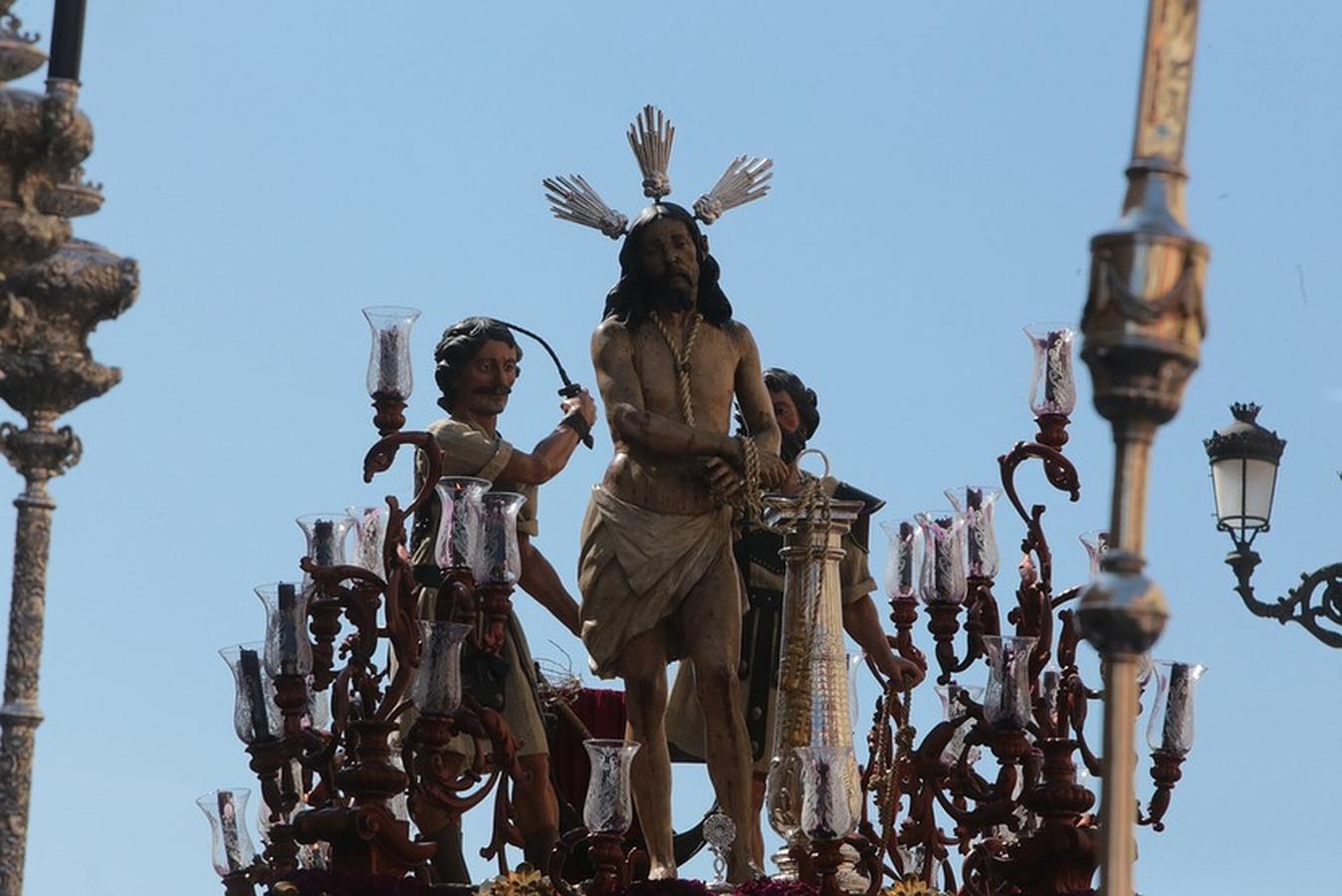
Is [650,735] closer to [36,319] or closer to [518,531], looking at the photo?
[518,531]

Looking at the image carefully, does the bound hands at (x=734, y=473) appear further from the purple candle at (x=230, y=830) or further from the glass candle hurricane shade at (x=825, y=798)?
the purple candle at (x=230, y=830)

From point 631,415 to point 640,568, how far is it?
2.04ft

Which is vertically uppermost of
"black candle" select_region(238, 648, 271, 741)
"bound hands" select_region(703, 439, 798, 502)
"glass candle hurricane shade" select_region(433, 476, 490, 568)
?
"bound hands" select_region(703, 439, 798, 502)

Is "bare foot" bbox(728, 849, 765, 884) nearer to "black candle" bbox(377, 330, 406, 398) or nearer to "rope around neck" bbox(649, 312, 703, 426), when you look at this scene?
"rope around neck" bbox(649, 312, 703, 426)

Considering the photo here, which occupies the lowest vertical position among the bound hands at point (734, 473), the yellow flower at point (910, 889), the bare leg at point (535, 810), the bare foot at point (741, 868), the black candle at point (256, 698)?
the yellow flower at point (910, 889)

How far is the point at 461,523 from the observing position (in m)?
16.0

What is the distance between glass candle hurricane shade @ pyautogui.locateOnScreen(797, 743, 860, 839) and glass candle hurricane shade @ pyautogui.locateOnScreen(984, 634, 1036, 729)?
5.00 ft

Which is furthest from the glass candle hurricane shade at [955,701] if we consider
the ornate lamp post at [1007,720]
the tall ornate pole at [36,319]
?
the tall ornate pole at [36,319]

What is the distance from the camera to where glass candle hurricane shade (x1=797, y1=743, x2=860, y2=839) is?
49.0ft

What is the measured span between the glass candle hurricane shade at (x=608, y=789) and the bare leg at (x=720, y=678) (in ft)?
4.18

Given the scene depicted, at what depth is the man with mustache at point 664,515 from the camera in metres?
16.8

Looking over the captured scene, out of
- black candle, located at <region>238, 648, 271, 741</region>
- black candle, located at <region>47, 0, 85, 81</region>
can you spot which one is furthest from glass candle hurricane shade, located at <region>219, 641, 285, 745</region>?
black candle, located at <region>47, 0, 85, 81</region>

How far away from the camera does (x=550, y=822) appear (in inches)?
680

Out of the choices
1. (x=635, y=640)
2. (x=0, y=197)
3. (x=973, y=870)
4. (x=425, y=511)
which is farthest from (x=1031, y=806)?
(x=0, y=197)
